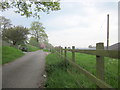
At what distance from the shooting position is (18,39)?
28312 mm

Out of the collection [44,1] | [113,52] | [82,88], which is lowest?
[82,88]

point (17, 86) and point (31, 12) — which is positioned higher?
point (31, 12)

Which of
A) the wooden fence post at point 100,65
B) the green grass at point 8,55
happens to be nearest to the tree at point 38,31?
the green grass at point 8,55

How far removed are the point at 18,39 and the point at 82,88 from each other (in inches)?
1094

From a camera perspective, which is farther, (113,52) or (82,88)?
(82,88)

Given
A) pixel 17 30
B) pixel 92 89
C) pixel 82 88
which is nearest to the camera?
pixel 92 89

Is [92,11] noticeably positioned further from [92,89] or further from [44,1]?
[92,89]

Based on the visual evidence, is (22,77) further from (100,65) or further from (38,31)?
(38,31)

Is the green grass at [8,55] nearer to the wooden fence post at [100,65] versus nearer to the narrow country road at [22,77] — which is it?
the narrow country road at [22,77]

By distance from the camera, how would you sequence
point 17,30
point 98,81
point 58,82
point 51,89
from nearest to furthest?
point 98,81 < point 51,89 < point 58,82 < point 17,30

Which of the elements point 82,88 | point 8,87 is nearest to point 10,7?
point 8,87

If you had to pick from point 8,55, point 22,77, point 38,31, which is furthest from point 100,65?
point 38,31

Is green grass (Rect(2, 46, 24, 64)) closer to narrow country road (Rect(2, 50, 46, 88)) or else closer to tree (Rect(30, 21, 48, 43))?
narrow country road (Rect(2, 50, 46, 88))

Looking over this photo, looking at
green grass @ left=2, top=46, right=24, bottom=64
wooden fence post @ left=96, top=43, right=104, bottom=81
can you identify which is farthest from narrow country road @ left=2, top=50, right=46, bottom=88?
green grass @ left=2, top=46, right=24, bottom=64
